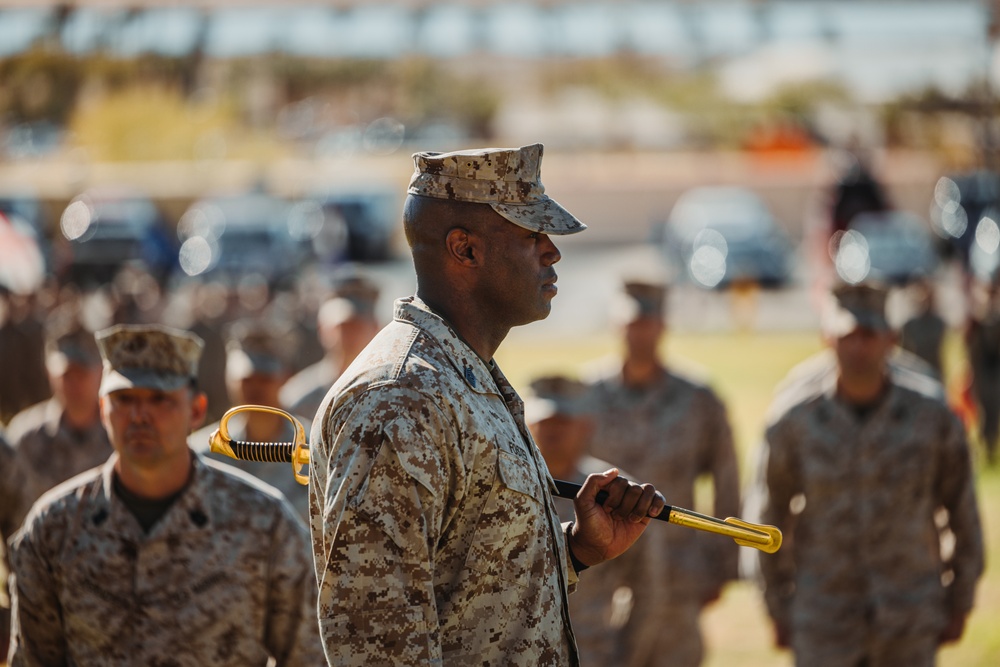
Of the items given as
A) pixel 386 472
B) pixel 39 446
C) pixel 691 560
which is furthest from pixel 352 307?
pixel 386 472

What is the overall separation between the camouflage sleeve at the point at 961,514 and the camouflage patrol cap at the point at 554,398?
1645mm

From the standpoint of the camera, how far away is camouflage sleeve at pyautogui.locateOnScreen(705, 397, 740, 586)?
26.2 ft

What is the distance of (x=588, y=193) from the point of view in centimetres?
4506

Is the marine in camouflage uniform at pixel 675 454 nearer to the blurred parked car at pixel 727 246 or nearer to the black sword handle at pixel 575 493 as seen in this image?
the black sword handle at pixel 575 493

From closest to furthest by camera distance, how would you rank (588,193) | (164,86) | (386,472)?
(386,472)
(588,193)
(164,86)

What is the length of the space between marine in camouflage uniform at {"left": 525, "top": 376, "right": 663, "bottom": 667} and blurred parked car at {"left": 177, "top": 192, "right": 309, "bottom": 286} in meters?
23.7

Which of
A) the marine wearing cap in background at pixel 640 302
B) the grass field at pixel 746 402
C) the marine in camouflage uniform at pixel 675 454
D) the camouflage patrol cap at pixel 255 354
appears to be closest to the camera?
the marine in camouflage uniform at pixel 675 454

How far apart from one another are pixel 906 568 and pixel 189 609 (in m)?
3.53

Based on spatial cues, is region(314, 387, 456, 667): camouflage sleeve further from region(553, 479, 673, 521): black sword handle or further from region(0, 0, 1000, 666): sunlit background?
region(0, 0, 1000, 666): sunlit background

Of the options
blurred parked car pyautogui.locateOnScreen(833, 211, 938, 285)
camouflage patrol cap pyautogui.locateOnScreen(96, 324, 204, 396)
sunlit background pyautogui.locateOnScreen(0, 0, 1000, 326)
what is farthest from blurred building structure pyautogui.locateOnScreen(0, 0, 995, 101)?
camouflage patrol cap pyautogui.locateOnScreen(96, 324, 204, 396)

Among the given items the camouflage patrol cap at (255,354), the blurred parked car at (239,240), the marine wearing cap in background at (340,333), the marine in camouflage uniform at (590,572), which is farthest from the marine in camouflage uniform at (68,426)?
the blurred parked car at (239,240)

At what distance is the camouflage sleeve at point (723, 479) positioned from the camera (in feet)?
26.2

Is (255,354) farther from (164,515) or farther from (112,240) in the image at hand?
(112,240)

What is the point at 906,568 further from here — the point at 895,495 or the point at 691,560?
the point at 691,560
